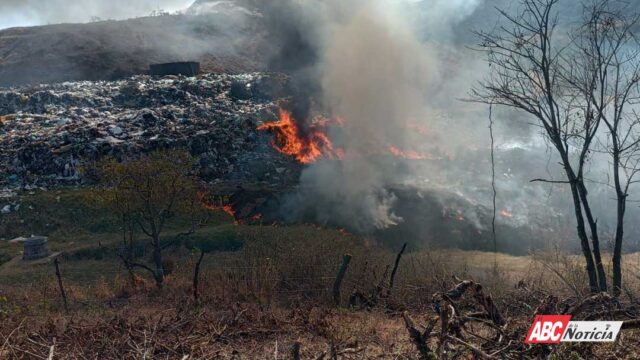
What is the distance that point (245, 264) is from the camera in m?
12.0

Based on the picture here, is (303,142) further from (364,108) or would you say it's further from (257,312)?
(257,312)

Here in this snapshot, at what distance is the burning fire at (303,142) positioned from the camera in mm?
26016

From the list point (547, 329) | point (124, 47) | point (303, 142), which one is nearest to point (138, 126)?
point (303, 142)

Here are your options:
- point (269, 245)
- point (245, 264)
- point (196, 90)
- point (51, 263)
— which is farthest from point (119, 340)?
point (196, 90)

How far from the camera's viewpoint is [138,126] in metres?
27.2

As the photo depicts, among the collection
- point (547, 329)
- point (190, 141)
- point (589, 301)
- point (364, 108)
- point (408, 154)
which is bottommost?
point (547, 329)

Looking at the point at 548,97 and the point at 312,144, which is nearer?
the point at 548,97

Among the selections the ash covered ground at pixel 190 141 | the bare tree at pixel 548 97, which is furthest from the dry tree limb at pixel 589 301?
the ash covered ground at pixel 190 141

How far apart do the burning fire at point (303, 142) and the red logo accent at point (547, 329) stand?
20526 millimetres

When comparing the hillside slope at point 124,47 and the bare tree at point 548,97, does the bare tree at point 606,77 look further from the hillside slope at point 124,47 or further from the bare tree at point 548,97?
the hillside slope at point 124,47

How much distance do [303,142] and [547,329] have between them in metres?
22.8

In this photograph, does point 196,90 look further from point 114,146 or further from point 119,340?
point 119,340

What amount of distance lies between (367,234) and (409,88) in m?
15.4

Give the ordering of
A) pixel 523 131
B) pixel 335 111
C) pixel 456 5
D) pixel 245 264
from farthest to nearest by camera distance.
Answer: pixel 456 5 < pixel 523 131 < pixel 335 111 < pixel 245 264
